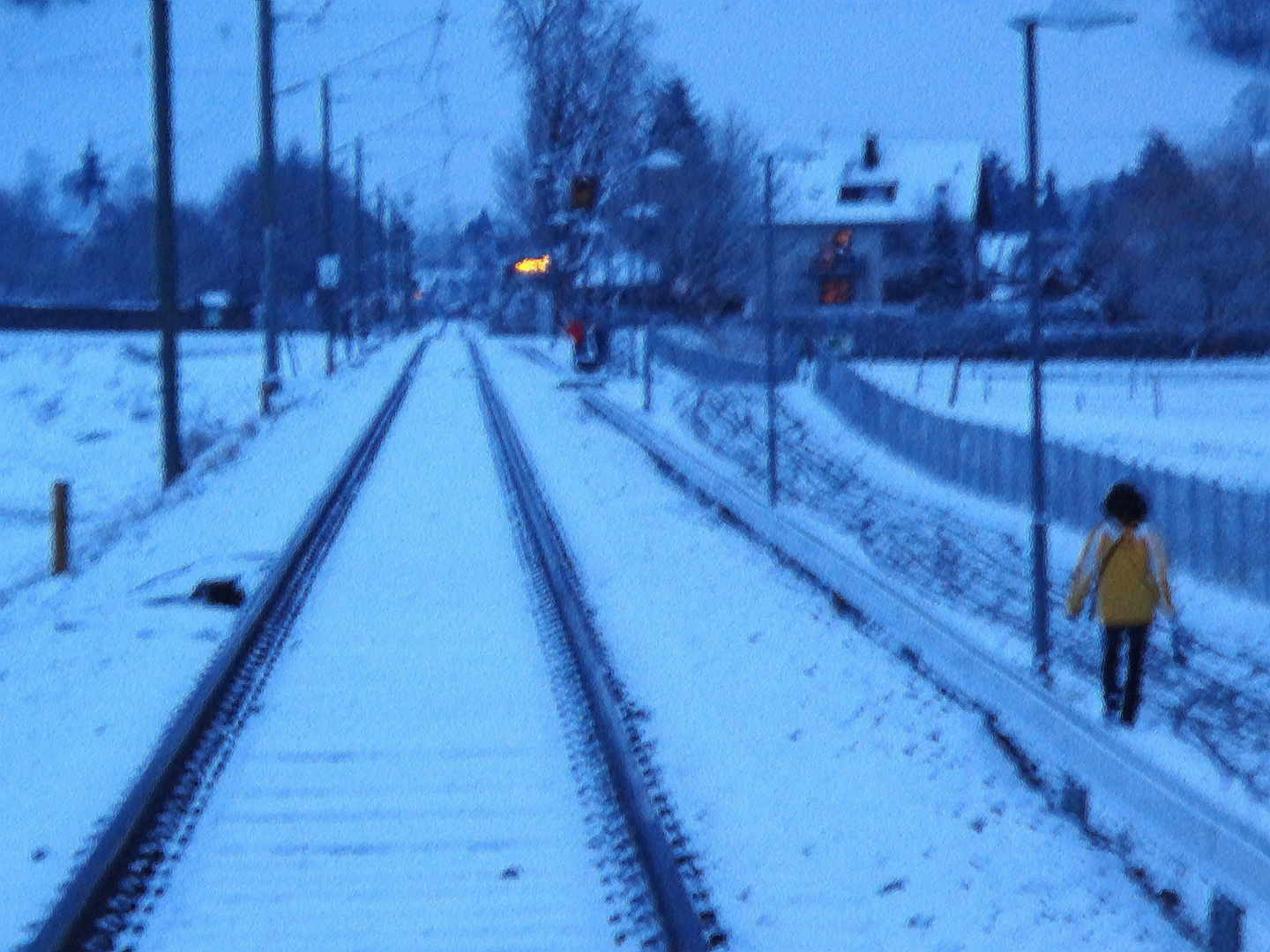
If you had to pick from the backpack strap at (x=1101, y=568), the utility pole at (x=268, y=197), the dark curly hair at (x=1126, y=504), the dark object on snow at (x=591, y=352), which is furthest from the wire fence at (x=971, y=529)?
the utility pole at (x=268, y=197)

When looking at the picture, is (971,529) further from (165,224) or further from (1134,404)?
(1134,404)

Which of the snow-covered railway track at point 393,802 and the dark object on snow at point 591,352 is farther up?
the dark object on snow at point 591,352

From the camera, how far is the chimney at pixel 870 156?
94.4 meters

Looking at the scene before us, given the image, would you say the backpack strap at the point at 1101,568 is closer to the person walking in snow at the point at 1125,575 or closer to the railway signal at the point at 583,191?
the person walking in snow at the point at 1125,575

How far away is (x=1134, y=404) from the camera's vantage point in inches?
1706

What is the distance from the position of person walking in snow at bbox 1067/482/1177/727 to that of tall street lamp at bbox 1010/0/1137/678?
0.82 metres

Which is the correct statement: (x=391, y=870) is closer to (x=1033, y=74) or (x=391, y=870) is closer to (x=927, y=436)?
(x=1033, y=74)

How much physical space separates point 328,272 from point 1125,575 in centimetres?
4358

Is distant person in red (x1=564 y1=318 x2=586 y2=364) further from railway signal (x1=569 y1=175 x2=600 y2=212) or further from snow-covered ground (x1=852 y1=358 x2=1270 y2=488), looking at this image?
railway signal (x1=569 y1=175 x2=600 y2=212)

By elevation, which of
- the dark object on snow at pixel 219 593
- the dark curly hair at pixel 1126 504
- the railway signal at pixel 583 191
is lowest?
the dark object on snow at pixel 219 593

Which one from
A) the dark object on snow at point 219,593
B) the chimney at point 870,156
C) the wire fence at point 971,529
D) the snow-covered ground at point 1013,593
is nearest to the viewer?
the snow-covered ground at point 1013,593

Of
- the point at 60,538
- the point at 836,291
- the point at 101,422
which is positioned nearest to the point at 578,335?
the point at 101,422

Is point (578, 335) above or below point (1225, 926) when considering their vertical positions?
above

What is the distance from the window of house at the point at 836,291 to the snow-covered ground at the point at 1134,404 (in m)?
27.6
